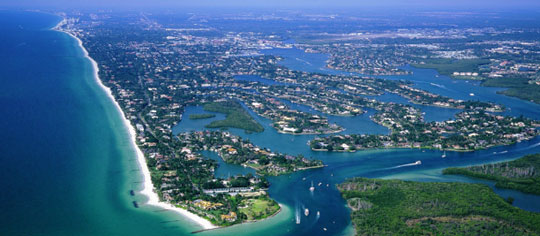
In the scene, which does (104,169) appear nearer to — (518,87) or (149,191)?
(149,191)

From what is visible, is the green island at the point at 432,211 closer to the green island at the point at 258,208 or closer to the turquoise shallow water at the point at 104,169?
the turquoise shallow water at the point at 104,169

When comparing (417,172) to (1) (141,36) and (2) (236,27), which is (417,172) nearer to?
(1) (141,36)

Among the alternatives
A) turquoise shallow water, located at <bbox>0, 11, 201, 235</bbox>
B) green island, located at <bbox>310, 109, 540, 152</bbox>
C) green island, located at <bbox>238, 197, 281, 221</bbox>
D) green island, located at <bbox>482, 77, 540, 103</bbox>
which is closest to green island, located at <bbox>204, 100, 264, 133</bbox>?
green island, located at <bbox>310, 109, 540, 152</bbox>

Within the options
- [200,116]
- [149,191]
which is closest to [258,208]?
[149,191]

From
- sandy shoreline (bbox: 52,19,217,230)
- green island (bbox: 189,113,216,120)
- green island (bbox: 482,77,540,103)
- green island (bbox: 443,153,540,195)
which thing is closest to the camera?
sandy shoreline (bbox: 52,19,217,230)

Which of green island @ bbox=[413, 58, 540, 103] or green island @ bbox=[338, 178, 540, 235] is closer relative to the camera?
green island @ bbox=[338, 178, 540, 235]

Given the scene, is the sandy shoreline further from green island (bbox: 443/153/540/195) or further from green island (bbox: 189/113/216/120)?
green island (bbox: 443/153/540/195)

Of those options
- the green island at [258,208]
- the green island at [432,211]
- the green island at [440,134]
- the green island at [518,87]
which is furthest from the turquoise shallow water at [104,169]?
the green island at [518,87]
